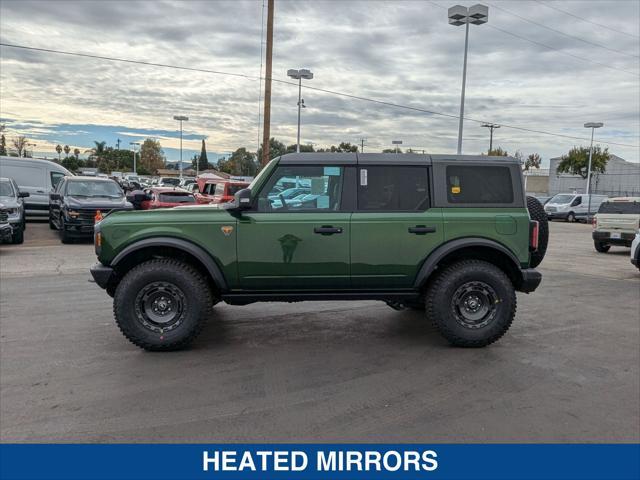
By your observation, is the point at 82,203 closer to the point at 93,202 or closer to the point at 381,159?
the point at 93,202

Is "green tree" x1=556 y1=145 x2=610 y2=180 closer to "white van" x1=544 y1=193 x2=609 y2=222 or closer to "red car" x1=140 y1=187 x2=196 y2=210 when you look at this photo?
"white van" x1=544 y1=193 x2=609 y2=222

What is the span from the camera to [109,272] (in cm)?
529

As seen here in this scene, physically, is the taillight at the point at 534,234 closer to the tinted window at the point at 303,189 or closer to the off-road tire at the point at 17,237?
the tinted window at the point at 303,189

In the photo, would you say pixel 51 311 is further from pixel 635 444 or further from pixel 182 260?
pixel 635 444

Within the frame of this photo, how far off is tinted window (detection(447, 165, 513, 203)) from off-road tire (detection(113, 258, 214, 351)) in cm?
283

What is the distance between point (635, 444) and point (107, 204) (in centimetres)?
1399

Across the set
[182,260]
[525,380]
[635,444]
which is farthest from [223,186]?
[635,444]

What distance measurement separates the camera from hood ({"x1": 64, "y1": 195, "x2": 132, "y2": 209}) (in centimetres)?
1441

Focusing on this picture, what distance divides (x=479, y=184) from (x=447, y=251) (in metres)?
0.83

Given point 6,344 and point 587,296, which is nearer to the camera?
point 6,344

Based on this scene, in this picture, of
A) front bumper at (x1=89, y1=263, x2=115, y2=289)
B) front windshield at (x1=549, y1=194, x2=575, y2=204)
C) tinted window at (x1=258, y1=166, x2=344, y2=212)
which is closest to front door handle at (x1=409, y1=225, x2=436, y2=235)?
tinted window at (x1=258, y1=166, x2=344, y2=212)

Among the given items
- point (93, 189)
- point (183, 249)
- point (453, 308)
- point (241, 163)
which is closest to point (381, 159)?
point (453, 308)

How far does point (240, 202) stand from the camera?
523 centimetres

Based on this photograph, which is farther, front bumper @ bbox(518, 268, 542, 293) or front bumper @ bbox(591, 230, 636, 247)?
front bumper @ bbox(591, 230, 636, 247)
